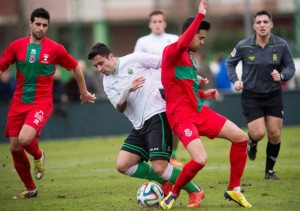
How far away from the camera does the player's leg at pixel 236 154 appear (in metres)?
9.31

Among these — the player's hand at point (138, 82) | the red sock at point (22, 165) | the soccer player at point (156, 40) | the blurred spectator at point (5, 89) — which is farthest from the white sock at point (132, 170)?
the blurred spectator at point (5, 89)

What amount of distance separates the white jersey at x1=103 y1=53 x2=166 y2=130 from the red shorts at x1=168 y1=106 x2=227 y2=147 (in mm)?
465

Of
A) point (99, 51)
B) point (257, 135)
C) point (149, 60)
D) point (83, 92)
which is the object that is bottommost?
point (257, 135)

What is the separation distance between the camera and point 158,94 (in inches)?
389

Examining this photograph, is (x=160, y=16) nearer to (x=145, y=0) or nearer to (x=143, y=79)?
(x=143, y=79)

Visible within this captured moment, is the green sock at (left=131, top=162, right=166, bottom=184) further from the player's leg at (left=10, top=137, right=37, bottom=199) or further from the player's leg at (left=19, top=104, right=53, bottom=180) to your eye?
the player's leg at (left=10, top=137, right=37, bottom=199)

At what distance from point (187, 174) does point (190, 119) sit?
66 centimetres

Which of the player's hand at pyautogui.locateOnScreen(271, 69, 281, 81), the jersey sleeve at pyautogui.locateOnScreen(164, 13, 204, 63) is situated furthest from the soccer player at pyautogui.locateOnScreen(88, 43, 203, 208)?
the player's hand at pyautogui.locateOnScreen(271, 69, 281, 81)

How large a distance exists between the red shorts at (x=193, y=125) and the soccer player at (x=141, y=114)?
13.0 inches

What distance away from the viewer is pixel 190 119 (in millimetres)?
9297

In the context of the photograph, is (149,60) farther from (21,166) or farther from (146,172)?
(21,166)

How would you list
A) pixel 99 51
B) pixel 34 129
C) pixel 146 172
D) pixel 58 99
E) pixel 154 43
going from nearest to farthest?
1. pixel 99 51
2. pixel 146 172
3. pixel 34 129
4. pixel 154 43
5. pixel 58 99

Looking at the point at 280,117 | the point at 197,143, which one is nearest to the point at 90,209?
the point at 197,143

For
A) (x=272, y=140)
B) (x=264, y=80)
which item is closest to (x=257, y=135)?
(x=272, y=140)
